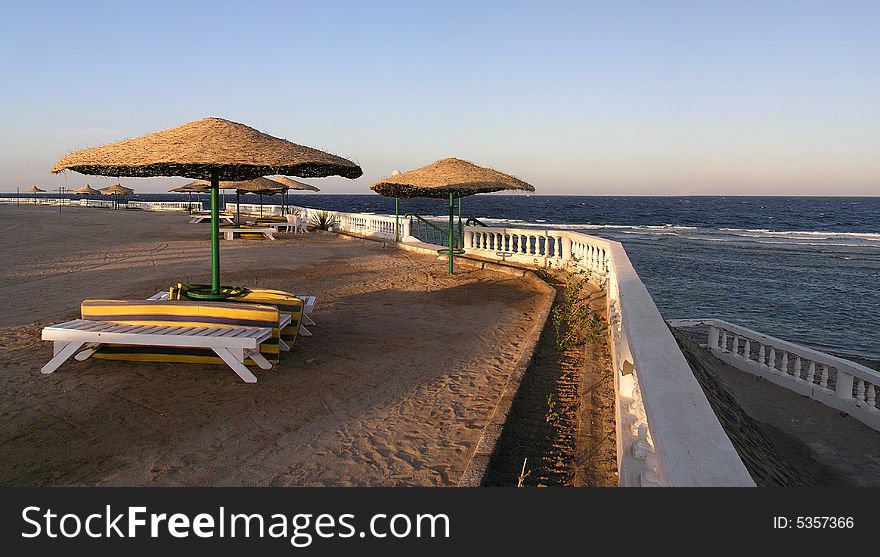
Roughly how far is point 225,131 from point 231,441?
3346mm

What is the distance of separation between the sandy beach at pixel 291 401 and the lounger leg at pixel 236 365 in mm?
88

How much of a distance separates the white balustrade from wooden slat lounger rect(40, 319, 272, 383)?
22.8ft

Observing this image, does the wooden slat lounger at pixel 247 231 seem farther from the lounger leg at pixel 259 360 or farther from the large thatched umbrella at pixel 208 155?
the lounger leg at pixel 259 360

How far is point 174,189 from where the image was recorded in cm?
2922

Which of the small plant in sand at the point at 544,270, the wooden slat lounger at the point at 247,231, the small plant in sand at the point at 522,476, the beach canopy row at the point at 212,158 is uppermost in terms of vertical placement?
the beach canopy row at the point at 212,158

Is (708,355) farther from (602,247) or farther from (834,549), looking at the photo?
(834,549)

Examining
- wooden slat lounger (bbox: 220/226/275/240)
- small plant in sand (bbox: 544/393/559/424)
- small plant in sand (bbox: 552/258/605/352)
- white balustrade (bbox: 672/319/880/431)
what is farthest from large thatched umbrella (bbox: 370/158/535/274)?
wooden slat lounger (bbox: 220/226/275/240)

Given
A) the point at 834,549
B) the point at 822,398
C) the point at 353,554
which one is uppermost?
the point at 834,549

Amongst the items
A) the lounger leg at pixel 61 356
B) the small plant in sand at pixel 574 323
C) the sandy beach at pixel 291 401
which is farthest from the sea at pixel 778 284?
the lounger leg at pixel 61 356

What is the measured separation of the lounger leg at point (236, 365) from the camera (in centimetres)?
511

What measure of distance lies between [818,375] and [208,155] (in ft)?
31.4

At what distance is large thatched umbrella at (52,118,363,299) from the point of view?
18.1ft

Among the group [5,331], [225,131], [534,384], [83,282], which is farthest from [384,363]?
[83,282]

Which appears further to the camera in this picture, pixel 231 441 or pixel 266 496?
pixel 231 441
